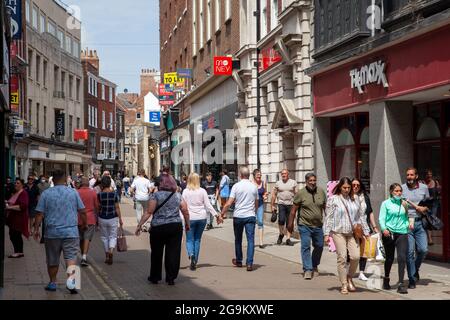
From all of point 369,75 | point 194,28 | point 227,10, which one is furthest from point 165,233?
point 194,28

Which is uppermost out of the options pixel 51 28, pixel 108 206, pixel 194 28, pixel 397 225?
pixel 51 28

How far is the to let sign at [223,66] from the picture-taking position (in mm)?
28406

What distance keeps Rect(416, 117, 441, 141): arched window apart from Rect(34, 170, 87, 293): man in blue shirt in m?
7.43

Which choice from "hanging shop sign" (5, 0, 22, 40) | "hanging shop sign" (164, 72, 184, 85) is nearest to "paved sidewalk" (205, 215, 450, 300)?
"hanging shop sign" (5, 0, 22, 40)

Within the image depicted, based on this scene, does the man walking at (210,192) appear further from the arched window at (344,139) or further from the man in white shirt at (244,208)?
the man in white shirt at (244,208)

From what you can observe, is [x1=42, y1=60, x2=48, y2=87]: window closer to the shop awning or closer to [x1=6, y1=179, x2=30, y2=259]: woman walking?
the shop awning

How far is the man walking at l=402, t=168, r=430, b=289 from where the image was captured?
35.9 ft

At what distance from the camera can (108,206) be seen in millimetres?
14047

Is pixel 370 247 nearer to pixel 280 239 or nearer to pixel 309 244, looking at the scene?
pixel 309 244

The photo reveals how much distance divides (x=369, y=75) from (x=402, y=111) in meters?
1.14

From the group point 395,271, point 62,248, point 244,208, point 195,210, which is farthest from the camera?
point 244,208

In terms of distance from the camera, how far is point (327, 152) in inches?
761
